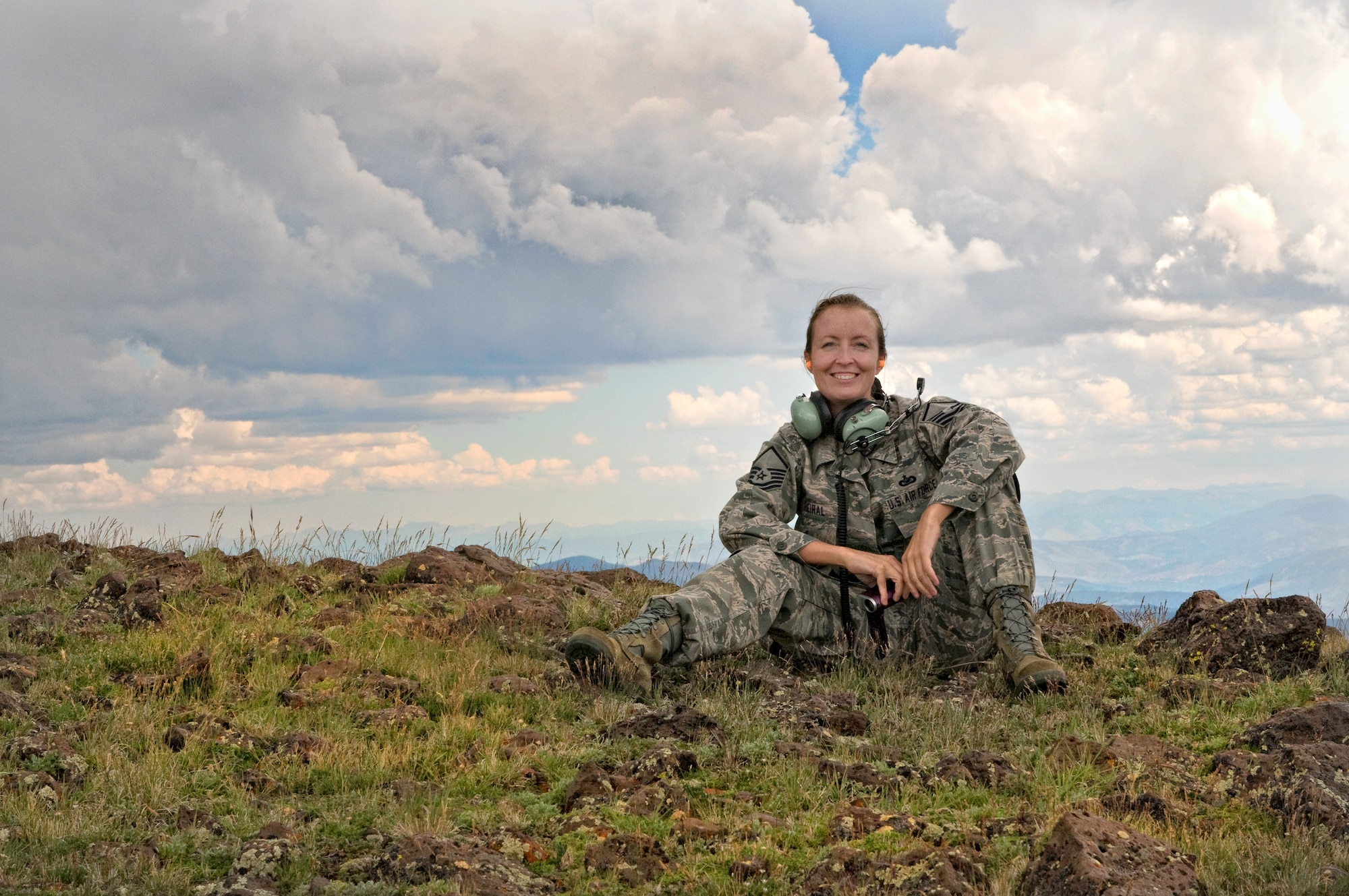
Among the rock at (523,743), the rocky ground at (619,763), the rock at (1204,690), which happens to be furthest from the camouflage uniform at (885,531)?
the rock at (523,743)

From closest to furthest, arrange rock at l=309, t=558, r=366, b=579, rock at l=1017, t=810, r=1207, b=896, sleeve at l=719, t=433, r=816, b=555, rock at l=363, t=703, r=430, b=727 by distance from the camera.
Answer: rock at l=1017, t=810, r=1207, b=896 < rock at l=363, t=703, r=430, b=727 < sleeve at l=719, t=433, r=816, b=555 < rock at l=309, t=558, r=366, b=579

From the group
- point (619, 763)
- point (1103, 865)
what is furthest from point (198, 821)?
point (1103, 865)

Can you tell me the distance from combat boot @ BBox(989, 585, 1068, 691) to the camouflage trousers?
Answer: 8cm

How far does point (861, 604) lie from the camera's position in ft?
21.9

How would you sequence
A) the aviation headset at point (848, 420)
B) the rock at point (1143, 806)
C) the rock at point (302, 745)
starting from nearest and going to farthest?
the rock at point (1143, 806), the rock at point (302, 745), the aviation headset at point (848, 420)

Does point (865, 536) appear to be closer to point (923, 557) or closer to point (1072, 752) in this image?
point (923, 557)

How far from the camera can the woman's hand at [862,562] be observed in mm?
6164

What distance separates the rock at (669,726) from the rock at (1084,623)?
3.58m

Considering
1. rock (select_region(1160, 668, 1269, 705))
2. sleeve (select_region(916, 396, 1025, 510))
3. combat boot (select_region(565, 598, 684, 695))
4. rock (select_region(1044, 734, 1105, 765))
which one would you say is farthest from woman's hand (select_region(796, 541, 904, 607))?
rock (select_region(1160, 668, 1269, 705))

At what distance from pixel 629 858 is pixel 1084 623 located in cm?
581

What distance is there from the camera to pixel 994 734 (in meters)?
5.34

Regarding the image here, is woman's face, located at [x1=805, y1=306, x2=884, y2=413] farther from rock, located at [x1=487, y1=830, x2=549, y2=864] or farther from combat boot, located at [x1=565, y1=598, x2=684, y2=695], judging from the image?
rock, located at [x1=487, y1=830, x2=549, y2=864]

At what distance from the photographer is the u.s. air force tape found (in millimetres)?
6672

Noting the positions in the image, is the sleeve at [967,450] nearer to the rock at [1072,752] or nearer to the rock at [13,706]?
the rock at [1072,752]
